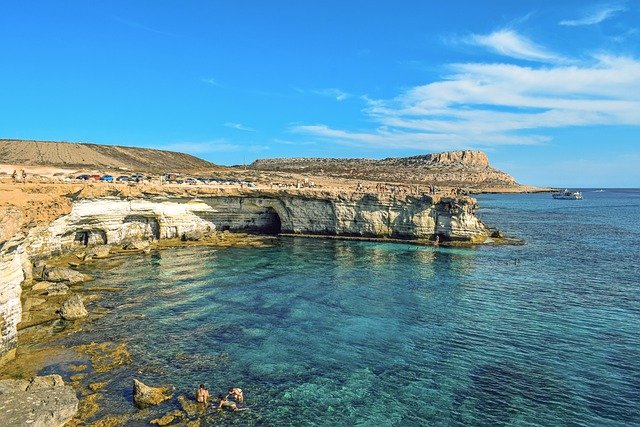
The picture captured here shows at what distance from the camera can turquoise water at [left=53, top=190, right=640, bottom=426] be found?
18.4 meters

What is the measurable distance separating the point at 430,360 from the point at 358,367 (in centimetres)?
378

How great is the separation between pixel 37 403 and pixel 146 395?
3.74 m

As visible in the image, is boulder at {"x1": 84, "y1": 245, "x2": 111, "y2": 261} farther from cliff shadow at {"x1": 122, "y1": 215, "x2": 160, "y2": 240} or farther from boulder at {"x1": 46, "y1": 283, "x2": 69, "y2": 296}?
boulder at {"x1": 46, "y1": 283, "x2": 69, "y2": 296}

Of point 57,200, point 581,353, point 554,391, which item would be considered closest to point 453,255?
point 581,353

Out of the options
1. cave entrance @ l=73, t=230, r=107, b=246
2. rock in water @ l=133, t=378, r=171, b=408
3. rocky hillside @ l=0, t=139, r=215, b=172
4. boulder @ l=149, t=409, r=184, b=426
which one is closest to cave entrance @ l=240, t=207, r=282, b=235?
cave entrance @ l=73, t=230, r=107, b=246

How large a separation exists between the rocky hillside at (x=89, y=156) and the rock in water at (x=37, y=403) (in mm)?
96849

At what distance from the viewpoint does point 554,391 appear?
19.6 meters

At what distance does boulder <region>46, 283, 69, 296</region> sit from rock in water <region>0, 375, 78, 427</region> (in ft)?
47.2

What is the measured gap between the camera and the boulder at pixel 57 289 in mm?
31294

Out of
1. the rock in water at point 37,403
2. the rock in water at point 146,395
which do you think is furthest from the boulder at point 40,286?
the rock in water at point 146,395

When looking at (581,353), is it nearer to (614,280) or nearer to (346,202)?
(614,280)

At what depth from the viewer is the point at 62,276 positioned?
34562mm

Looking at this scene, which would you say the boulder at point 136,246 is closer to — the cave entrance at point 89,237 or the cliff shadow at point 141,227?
the cliff shadow at point 141,227

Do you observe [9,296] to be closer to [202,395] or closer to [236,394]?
[202,395]
